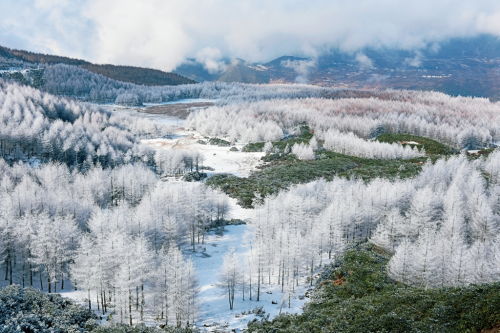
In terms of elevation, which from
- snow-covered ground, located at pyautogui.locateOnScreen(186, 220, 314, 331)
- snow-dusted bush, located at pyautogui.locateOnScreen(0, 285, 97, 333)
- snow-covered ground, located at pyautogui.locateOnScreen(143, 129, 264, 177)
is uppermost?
snow-covered ground, located at pyautogui.locateOnScreen(143, 129, 264, 177)

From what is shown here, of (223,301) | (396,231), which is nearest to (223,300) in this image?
(223,301)

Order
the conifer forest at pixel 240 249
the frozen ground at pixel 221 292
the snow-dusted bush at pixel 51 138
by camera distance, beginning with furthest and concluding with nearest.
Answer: the snow-dusted bush at pixel 51 138, the frozen ground at pixel 221 292, the conifer forest at pixel 240 249

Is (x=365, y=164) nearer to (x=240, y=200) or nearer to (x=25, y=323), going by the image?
(x=240, y=200)

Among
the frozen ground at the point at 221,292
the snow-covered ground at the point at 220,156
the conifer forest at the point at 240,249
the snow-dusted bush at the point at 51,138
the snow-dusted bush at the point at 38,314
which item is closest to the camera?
the snow-dusted bush at the point at 38,314

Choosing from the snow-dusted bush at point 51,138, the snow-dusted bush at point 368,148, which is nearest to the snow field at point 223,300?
the snow-dusted bush at point 51,138

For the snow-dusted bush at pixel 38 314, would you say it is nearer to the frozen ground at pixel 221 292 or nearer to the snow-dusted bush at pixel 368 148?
the frozen ground at pixel 221 292

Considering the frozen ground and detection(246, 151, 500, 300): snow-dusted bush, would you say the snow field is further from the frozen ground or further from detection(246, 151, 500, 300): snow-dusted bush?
detection(246, 151, 500, 300): snow-dusted bush

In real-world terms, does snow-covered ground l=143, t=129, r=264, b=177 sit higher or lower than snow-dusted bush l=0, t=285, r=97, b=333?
higher

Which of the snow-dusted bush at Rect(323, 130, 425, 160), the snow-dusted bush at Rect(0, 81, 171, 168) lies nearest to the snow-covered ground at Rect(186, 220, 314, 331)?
the snow-dusted bush at Rect(0, 81, 171, 168)
